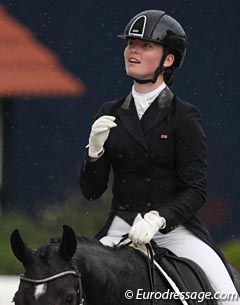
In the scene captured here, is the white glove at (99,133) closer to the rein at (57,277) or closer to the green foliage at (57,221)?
the rein at (57,277)

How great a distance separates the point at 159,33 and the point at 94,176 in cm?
61

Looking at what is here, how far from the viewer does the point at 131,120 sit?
4668 mm

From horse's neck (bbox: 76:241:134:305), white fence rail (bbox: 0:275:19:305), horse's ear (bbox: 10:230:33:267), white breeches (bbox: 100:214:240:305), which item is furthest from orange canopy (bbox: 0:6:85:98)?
horse's ear (bbox: 10:230:33:267)

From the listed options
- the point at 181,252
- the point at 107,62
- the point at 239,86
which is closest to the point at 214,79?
the point at 239,86

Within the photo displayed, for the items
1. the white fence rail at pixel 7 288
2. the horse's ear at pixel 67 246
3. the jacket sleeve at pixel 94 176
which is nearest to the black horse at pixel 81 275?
the horse's ear at pixel 67 246

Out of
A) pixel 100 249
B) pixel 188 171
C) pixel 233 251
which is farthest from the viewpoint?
pixel 233 251

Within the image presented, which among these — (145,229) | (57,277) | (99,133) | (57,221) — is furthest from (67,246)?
(57,221)

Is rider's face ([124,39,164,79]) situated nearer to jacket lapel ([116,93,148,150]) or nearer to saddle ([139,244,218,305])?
jacket lapel ([116,93,148,150])

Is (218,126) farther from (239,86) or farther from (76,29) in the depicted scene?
(76,29)

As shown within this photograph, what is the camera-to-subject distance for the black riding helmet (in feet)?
15.1

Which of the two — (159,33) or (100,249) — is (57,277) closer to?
(100,249)

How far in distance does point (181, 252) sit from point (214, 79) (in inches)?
250

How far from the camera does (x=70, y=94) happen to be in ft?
34.9

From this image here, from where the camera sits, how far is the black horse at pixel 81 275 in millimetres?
3762
